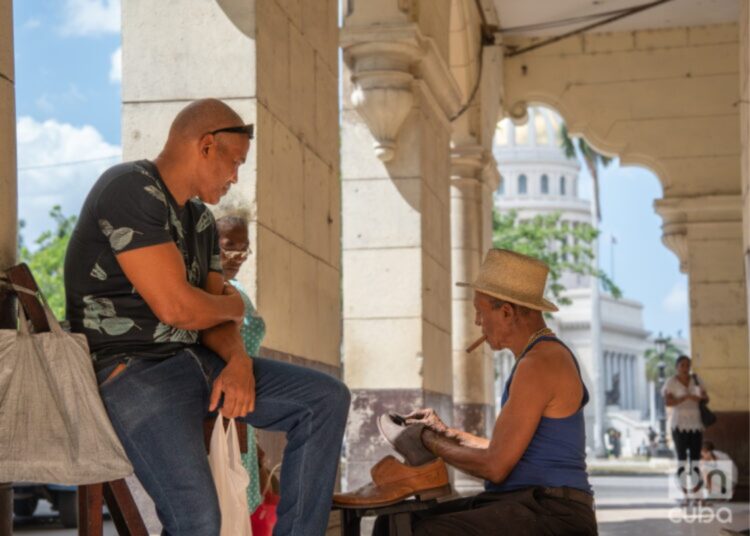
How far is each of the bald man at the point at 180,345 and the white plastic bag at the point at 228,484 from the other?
9cm

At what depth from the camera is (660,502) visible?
14.7 m

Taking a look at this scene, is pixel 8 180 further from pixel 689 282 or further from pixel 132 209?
pixel 689 282

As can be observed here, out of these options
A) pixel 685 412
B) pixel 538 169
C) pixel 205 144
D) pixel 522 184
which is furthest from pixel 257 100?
pixel 522 184

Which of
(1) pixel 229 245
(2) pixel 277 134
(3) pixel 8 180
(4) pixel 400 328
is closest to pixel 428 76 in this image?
(4) pixel 400 328

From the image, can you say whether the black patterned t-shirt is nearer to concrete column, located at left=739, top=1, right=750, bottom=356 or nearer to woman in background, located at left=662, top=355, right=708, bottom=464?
concrete column, located at left=739, top=1, right=750, bottom=356

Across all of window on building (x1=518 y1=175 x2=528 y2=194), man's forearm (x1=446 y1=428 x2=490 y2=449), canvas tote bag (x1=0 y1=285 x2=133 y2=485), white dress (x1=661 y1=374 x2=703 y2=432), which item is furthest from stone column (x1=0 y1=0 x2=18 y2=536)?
window on building (x1=518 y1=175 x2=528 y2=194)

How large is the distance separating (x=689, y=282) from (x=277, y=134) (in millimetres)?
11760

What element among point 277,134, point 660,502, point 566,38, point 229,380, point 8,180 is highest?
point 566,38

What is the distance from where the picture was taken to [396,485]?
12.7ft

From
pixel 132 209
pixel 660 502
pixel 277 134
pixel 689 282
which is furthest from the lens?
pixel 689 282

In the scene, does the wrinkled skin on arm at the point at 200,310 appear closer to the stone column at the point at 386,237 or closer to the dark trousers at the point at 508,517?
the dark trousers at the point at 508,517

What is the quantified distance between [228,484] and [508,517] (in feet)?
3.11

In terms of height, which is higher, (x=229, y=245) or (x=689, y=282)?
(x=689, y=282)

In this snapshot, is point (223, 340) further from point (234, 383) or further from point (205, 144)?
point (205, 144)
